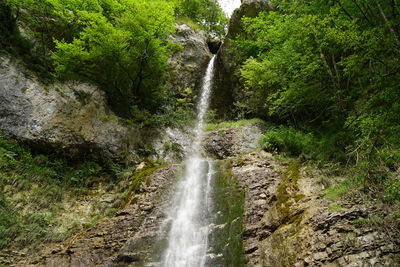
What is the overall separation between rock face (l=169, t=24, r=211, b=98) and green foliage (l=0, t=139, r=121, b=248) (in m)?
9.01

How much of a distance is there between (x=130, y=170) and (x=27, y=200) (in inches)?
131

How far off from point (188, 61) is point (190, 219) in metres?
13.5

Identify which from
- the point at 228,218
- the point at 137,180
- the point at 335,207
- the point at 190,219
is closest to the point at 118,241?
the point at 190,219

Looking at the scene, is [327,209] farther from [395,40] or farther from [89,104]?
[89,104]

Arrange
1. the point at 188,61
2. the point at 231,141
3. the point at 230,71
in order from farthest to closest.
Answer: the point at 188,61 < the point at 230,71 < the point at 231,141

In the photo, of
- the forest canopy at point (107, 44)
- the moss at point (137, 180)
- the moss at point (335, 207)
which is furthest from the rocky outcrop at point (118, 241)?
the forest canopy at point (107, 44)

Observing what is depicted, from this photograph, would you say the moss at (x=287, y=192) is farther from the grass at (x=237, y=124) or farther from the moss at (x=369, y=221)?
the grass at (x=237, y=124)

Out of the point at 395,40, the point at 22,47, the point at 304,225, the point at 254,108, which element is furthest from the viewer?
the point at 254,108

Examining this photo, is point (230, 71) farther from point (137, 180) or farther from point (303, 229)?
point (303, 229)

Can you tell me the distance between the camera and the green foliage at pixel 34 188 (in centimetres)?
630

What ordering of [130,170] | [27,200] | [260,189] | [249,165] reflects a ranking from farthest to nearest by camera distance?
[130,170], [249,165], [27,200], [260,189]

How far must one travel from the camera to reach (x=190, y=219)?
6664 mm

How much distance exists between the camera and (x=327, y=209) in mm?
4723

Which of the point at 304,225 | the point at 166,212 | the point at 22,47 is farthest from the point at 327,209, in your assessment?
the point at 22,47
